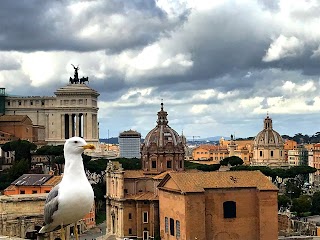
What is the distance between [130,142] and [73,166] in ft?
479

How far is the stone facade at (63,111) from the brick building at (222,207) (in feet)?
151

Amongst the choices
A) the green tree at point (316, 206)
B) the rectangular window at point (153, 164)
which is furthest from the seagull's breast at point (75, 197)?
the green tree at point (316, 206)

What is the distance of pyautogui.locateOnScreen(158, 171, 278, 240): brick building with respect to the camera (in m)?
40.5

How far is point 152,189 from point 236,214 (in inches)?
344

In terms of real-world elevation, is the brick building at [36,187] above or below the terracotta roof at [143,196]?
above

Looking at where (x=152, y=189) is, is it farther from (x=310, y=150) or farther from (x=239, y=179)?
(x=310, y=150)

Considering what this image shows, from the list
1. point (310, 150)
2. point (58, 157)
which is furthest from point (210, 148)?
point (58, 157)

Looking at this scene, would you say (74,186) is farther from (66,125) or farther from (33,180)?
(66,125)

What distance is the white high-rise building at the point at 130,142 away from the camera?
146000mm

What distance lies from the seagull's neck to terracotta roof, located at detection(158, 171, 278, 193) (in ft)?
104

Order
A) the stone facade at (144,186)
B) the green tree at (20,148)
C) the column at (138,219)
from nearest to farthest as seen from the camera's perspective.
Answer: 1. the stone facade at (144,186)
2. the column at (138,219)
3. the green tree at (20,148)

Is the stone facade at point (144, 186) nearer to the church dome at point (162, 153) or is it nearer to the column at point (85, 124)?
the church dome at point (162, 153)

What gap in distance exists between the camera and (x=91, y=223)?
2132 inches

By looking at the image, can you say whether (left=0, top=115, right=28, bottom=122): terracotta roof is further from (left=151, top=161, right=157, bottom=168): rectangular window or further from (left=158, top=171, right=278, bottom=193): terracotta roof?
(left=158, top=171, right=278, bottom=193): terracotta roof
